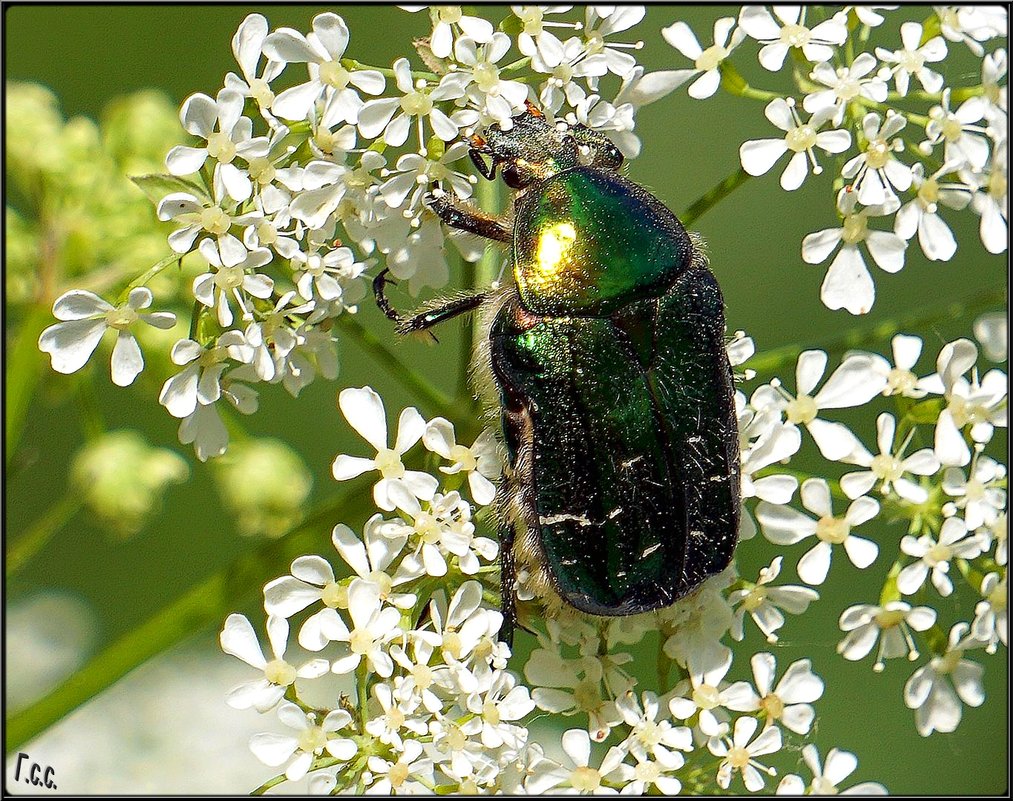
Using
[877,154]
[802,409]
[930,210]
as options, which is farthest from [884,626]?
[877,154]

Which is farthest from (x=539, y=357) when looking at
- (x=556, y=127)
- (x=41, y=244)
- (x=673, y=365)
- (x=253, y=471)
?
(x=41, y=244)

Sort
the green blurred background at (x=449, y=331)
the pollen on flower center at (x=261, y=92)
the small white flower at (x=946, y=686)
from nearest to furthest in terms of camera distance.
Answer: the pollen on flower center at (x=261, y=92), the small white flower at (x=946, y=686), the green blurred background at (x=449, y=331)

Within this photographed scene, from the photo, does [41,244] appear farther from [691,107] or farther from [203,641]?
[691,107]

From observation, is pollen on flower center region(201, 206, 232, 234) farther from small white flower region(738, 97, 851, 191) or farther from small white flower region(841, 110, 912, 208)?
small white flower region(841, 110, 912, 208)

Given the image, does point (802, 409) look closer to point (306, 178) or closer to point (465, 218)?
point (465, 218)

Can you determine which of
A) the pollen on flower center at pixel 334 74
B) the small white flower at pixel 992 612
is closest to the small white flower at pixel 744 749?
the small white flower at pixel 992 612

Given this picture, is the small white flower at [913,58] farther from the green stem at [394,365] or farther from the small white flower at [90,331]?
the small white flower at [90,331]
